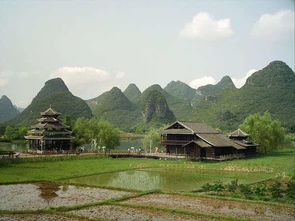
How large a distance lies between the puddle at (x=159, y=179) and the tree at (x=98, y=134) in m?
16.9

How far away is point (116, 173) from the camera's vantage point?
32219 millimetres

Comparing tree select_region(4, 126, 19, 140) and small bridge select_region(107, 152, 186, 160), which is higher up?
tree select_region(4, 126, 19, 140)

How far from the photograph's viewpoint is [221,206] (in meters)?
19.7

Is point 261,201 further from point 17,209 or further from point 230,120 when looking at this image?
point 230,120

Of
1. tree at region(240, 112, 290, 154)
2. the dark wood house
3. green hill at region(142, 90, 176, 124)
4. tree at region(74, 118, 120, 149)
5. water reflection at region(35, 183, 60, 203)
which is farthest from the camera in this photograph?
green hill at region(142, 90, 176, 124)

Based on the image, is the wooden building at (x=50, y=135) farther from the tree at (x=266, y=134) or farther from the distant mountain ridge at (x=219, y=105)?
the distant mountain ridge at (x=219, y=105)

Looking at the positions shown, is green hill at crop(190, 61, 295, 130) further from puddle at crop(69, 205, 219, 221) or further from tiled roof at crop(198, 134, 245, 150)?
puddle at crop(69, 205, 219, 221)

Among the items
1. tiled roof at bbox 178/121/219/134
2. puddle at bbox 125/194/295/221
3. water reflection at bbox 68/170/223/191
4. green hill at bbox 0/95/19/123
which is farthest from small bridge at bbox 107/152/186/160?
green hill at bbox 0/95/19/123

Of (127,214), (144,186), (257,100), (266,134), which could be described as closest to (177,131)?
(266,134)

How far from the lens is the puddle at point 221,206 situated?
1797 cm

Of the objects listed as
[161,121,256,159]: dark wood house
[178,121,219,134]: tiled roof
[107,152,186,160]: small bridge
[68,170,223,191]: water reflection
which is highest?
[178,121,219,134]: tiled roof

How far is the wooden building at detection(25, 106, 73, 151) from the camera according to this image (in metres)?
46.2

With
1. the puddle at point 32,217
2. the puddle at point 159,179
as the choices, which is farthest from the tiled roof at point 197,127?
the puddle at point 32,217

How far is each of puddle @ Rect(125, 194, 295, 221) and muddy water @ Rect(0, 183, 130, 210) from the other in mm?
2406
